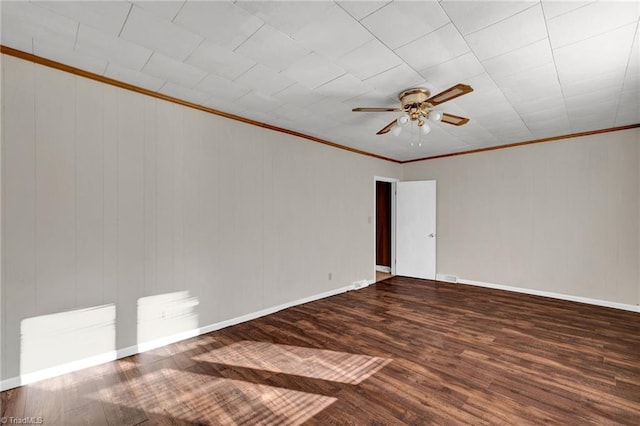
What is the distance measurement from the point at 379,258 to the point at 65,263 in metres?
6.11

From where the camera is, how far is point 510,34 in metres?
2.09

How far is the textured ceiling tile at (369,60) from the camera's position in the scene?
2.26m

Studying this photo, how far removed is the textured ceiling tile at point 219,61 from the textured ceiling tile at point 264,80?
0.22 ft

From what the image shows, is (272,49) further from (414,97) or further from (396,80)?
(414,97)

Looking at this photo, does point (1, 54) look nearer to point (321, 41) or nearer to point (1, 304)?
point (1, 304)

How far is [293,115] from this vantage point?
3734 mm

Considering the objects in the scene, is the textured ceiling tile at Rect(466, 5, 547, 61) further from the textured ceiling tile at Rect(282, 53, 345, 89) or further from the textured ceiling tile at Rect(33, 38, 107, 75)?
the textured ceiling tile at Rect(33, 38, 107, 75)

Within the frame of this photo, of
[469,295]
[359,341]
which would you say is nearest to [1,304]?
[359,341]

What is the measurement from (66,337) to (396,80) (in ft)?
12.2

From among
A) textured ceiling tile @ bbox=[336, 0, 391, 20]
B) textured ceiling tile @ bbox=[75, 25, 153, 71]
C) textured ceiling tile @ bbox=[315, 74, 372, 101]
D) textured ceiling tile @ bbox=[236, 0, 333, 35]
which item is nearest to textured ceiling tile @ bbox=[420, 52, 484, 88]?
textured ceiling tile @ bbox=[315, 74, 372, 101]

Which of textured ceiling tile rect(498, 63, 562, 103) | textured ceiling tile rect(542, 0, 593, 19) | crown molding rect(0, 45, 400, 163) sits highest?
textured ceiling tile rect(542, 0, 593, 19)

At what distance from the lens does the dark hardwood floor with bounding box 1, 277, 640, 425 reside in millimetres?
2076

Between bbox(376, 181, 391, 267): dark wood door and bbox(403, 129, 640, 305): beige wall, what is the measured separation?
A: 4.23ft

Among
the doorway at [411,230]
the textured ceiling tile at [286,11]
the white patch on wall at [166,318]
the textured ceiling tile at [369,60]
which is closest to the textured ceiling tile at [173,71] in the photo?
the textured ceiling tile at [286,11]
